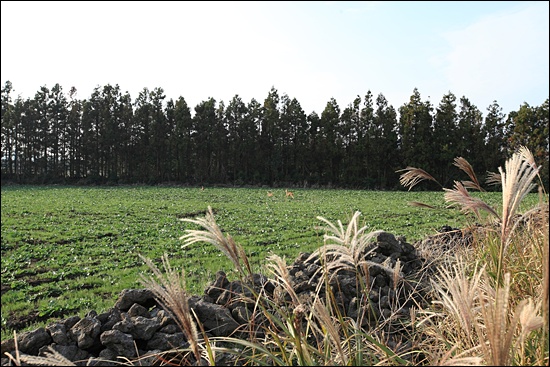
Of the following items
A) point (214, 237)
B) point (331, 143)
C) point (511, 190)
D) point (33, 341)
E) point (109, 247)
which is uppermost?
point (331, 143)

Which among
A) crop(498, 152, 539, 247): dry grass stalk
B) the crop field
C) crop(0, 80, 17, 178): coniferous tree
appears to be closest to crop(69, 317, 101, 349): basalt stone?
the crop field

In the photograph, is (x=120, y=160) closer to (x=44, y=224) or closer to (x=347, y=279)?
(x=44, y=224)

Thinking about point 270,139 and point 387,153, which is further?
point 270,139

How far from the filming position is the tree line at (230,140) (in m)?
42.6

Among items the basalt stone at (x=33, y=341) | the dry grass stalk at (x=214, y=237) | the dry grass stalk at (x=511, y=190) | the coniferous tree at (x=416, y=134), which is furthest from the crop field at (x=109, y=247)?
the coniferous tree at (x=416, y=134)

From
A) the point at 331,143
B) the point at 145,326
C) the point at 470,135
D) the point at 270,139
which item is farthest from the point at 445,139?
the point at 145,326

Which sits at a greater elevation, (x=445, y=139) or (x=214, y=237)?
(x=445, y=139)

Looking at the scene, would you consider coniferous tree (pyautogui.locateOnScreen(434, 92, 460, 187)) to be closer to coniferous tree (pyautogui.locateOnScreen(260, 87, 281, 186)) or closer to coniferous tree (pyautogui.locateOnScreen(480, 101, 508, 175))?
coniferous tree (pyautogui.locateOnScreen(480, 101, 508, 175))

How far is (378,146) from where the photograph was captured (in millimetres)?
43250

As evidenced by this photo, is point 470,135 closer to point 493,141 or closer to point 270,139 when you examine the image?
point 493,141

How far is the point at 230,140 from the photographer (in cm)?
4850

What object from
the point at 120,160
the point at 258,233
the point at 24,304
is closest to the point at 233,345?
the point at 24,304

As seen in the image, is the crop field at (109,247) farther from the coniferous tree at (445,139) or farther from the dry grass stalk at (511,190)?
the coniferous tree at (445,139)

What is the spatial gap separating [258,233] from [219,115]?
128 feet
